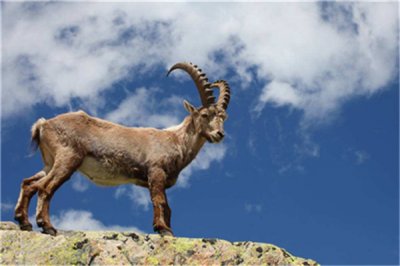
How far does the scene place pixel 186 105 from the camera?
50.7ft

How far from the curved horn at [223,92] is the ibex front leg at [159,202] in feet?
8.38

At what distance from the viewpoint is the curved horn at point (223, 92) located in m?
15.6

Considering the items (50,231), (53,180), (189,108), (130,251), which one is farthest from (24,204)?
(189,108)

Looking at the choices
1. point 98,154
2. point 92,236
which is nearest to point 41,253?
point 92,236

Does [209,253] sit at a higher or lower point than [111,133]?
lower

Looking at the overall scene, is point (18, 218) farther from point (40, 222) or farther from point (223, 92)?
point (223, 92)

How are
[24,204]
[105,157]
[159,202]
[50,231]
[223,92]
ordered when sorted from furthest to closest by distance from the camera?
[223,92] < [105,157] < [159,202] < [24,204] < [50,231]

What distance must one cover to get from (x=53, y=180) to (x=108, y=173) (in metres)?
1.22

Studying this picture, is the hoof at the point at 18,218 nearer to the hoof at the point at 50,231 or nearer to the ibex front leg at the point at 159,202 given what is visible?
the hoof at the point at 50,231

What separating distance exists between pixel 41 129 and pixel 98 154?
1.35 meters

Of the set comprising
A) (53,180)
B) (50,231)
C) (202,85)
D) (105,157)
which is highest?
(202,85)

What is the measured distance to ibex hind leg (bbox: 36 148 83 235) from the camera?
1291cm

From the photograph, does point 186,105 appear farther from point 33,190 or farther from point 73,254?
point 73,254

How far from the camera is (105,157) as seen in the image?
13930 mm
